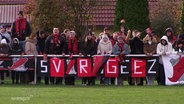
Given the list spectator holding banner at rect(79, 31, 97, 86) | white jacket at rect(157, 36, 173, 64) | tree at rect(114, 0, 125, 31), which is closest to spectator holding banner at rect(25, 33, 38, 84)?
spectator holding banner at rect(79, 31, 97, 86)

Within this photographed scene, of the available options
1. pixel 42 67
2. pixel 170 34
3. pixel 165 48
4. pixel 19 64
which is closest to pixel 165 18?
pixel 170 34

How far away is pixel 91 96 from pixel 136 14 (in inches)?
642

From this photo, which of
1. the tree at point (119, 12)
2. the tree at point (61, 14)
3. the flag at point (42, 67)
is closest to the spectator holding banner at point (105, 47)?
the flag at point (42, 67)

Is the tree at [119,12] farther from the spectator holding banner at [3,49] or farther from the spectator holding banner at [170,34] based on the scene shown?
the spectator holding banner at [3,49]

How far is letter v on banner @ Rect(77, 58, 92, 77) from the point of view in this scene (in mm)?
24844

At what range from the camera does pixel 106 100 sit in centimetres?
1814

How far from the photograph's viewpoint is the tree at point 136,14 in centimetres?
3475

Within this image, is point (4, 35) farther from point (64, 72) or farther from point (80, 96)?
point (80, 96)

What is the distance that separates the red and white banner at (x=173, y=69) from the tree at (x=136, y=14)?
33.0ft

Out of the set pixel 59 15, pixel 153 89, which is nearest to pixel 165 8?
pixel 59 15

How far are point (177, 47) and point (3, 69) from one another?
6492mm

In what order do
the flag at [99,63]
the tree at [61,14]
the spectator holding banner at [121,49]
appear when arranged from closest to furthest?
the spectator holding banner at [121,49]
the flag at [99,63]
the tree at [61,14]

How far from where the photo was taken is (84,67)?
2492 cm

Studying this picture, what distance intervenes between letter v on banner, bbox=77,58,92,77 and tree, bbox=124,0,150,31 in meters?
Answer: 10.3
